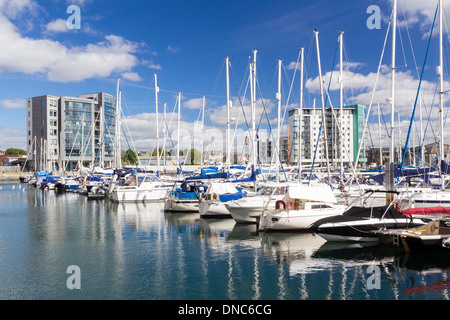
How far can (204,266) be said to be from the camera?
61.9ft

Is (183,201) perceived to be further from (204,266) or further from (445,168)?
(445,168)

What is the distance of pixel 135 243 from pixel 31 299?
32.9ft

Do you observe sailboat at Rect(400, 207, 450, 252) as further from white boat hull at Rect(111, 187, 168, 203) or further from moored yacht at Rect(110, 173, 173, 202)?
white boat hull at Rect(111, 187, 168, 203)

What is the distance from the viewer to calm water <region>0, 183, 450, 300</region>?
1498 cm

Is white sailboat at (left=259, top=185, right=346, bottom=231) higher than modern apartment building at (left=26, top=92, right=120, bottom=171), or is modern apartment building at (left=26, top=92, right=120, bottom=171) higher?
modern apartment building at (left=26, top=92, right=120, bottom=171)

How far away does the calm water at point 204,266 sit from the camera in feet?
49.2

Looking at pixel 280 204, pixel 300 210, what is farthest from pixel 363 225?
pixel 280 204

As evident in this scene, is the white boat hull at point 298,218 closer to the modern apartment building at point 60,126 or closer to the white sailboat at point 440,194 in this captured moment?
the white sailboat at point 440,194

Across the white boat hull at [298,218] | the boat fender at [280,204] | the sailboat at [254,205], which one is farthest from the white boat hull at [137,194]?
the white boat hull at [298,218]

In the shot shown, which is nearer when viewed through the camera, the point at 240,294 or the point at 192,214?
the point at 240,294

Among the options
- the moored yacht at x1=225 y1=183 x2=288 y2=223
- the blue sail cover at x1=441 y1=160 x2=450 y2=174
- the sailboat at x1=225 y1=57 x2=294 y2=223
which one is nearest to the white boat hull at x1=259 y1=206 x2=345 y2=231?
the sailboat at x1=225 y1=57 x2=294 y2=223
